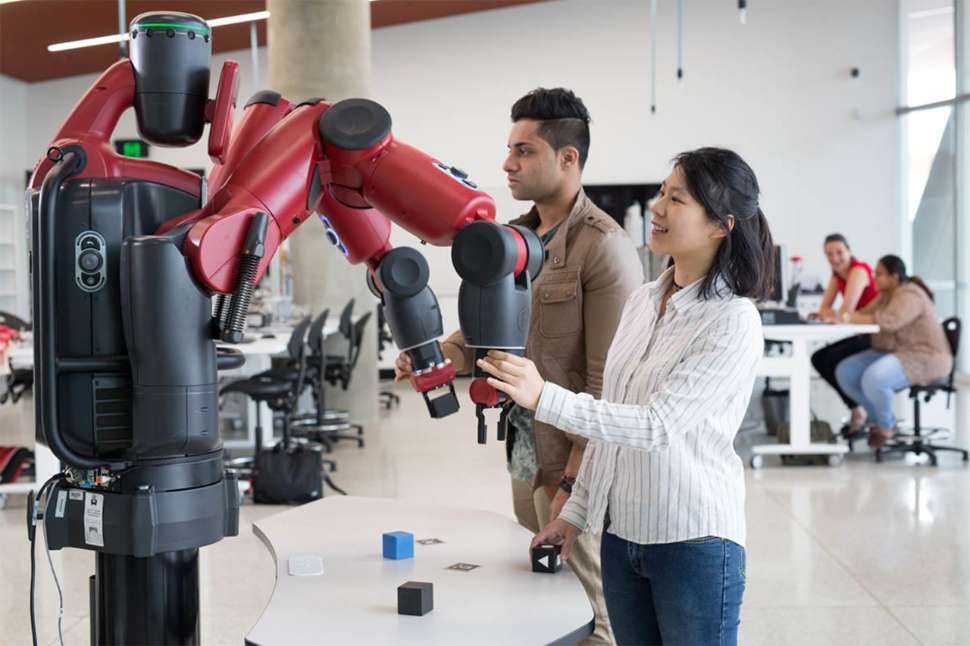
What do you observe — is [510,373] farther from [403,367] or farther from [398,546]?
[398,546]

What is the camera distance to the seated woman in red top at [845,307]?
7898 millimetres

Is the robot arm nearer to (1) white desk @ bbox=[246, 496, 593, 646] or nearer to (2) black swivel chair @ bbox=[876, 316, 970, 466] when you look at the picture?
(1) white desk @ bbox=[246, 496, 593, 646]

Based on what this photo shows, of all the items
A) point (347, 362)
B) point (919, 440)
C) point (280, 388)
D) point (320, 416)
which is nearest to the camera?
point (280, 388)

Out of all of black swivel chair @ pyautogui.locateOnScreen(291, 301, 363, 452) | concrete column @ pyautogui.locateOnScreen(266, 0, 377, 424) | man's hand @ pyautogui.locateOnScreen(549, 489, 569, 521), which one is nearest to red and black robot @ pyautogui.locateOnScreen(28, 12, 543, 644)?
man's hand @ pyautogui.locateOnScreen(549, 489, 569, 521)

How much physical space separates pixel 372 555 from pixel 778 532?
137 inches

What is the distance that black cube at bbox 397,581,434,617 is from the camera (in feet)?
5.69

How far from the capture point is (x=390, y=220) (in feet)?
5.13

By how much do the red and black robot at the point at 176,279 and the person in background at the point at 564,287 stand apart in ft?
2.92

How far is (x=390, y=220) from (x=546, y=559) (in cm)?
72

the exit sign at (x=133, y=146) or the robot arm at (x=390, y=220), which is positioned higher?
the exit sign at (x=133, y=146)

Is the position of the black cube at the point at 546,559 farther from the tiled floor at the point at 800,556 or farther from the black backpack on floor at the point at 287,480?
the black backpack on floor at the point at 287,480

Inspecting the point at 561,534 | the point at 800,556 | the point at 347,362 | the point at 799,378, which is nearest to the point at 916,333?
the point at 799,378

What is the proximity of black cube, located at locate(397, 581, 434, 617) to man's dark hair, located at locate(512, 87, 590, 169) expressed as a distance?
3.73ft

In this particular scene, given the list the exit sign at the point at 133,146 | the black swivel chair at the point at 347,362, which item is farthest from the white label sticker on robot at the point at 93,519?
the exit sign at the point at 133,146
